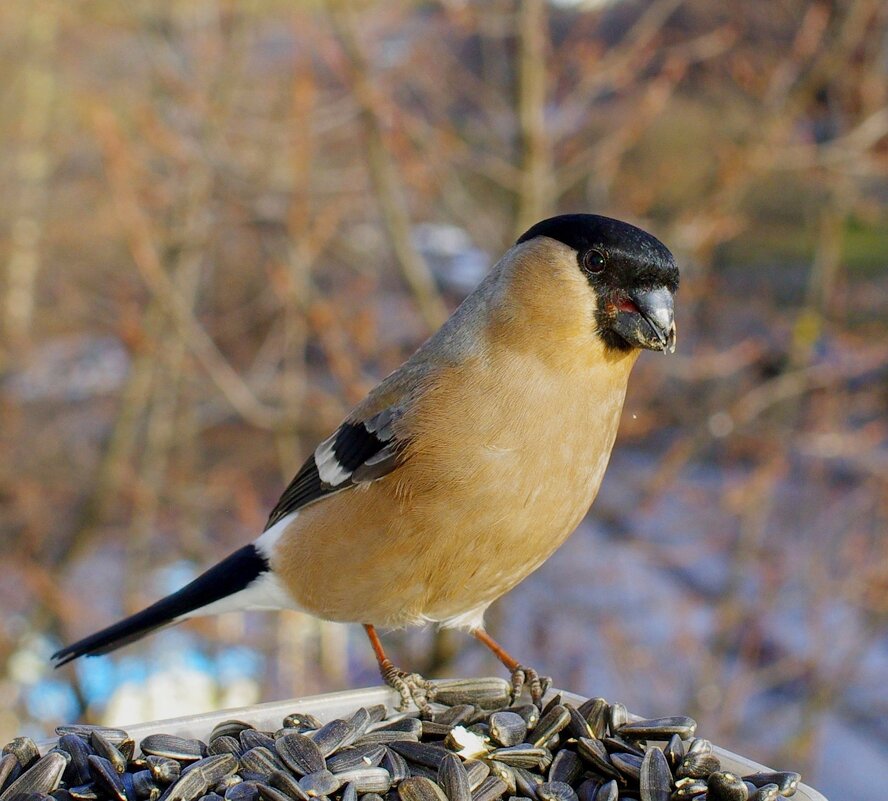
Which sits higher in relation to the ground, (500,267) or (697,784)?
(500,267)

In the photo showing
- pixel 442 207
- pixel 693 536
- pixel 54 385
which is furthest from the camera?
pixel 54 385

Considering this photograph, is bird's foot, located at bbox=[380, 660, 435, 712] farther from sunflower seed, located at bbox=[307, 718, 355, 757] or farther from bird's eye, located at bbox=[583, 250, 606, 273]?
bird's eye, located at bbox=[583, 250, 606, 273]

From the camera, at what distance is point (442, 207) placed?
5.36 metres

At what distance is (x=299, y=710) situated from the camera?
93.4 inches

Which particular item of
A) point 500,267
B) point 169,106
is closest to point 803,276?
point 169,106

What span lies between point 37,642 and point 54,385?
2.35 m

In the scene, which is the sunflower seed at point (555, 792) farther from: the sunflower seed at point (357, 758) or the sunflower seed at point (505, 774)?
the sunflower seed at point (357, 758)

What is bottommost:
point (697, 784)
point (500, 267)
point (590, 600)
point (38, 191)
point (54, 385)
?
point (590, 600)

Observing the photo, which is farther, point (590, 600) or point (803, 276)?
point (803, 276)

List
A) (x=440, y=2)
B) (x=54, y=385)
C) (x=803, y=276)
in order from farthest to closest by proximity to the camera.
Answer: (x=803, y=276)
(x=54, y=385)
(x=440, y=2)

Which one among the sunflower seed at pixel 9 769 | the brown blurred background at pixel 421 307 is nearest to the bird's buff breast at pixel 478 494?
the sunflower seed at pixel 9 769

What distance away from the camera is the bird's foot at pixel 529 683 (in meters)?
2.55

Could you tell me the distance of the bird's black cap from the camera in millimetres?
2326

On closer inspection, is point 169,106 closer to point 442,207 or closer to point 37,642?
point 442,207
